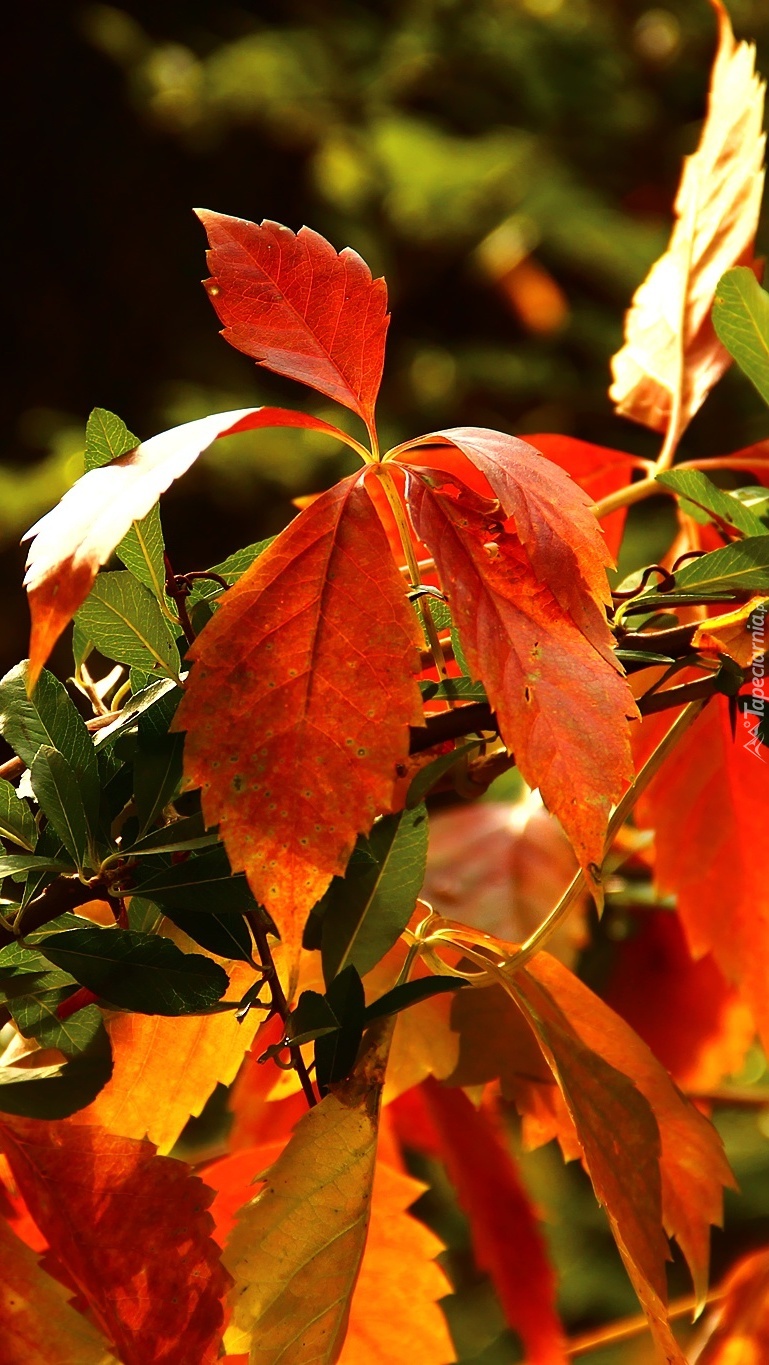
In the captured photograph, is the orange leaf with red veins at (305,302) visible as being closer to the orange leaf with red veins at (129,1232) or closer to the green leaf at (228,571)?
the green leaf at (228,571)

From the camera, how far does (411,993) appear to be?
0.19m

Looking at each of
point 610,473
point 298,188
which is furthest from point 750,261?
point 298,188

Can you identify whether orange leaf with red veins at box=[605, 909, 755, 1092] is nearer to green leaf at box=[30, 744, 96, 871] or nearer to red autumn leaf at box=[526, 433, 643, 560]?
red autumn leaf at box=[526, 433, 643, 560]

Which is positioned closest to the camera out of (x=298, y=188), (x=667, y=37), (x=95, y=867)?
(x=95, y=867)

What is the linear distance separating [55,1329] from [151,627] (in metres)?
0.12

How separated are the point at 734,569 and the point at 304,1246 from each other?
136 mm

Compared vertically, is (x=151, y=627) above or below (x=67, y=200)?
below

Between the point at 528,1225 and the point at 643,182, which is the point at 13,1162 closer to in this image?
the point at 528,1225

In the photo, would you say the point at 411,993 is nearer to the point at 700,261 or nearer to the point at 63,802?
the point at 63,802

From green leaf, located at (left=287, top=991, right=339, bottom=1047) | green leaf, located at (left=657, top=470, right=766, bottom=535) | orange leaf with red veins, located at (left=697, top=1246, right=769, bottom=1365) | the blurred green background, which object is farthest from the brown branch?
the blurred green background

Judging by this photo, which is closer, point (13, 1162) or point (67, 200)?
point (13, 1162)

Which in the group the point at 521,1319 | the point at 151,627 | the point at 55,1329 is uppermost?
the point at 151,627

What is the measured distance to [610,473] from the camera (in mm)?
365

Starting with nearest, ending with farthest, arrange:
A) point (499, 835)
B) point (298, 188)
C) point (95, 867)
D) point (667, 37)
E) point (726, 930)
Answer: point (95, 867), point (726, 930), point (499, 835), point (667, 37), point (298, 188)
